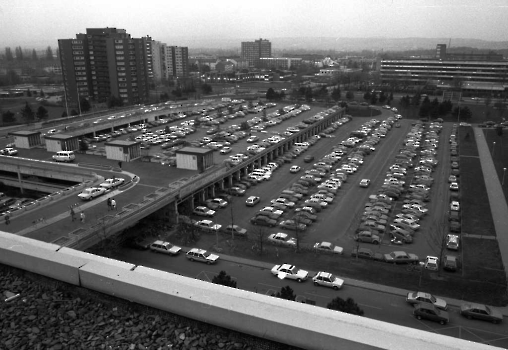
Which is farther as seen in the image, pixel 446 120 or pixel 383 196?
pixel 446 120

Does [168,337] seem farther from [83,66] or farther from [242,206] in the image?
[83,66]

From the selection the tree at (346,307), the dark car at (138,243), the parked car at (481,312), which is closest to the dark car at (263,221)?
the dark car at (138,243)

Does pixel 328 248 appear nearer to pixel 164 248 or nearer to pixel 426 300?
pixel 426 300

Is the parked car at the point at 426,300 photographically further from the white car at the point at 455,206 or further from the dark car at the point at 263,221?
the white car at the point at 455,206

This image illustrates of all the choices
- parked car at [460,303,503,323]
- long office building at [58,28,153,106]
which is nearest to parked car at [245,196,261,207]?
parked car at [460,303,503,323]

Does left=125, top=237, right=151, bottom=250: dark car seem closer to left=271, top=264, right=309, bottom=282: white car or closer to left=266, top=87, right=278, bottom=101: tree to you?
left=271, top=264, right=309, bottom=282: white car

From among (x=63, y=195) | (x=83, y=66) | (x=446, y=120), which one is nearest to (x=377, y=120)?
(x=446, y=120)
